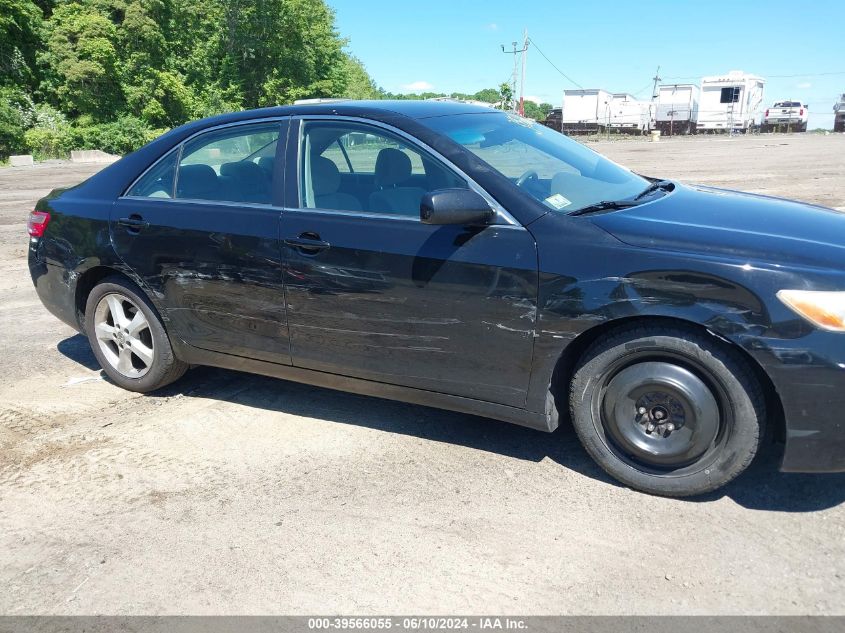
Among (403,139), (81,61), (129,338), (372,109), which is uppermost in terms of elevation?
(81,61)

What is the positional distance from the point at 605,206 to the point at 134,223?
9.22ft

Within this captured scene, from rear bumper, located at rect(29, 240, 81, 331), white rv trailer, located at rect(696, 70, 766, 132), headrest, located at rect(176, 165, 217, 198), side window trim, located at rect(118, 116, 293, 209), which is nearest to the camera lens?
side window trim, located at rect(118, 116, 293, 209)

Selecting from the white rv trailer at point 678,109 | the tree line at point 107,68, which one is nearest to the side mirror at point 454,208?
the tree line at point 107,68

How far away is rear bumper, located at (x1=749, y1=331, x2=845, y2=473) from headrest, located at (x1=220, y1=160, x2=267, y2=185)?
2.70m

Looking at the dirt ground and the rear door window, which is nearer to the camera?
the dirt ground

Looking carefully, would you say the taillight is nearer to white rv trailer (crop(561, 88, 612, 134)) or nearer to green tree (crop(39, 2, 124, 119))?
green tree (crop(39, 2, 124, 119))

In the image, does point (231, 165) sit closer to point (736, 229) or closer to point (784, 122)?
point (736, 229)

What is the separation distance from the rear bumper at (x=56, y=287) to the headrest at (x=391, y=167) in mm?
2330

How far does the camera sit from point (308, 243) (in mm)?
3596

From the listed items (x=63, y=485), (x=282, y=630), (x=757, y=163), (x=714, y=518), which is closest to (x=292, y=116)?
(x=63, y=485)

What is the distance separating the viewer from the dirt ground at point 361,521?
257 centimetres

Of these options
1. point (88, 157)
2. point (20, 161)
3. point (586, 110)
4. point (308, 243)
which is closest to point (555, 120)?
point (586, 110)

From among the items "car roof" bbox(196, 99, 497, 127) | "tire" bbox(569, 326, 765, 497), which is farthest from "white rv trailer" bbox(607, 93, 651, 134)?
"tire" bbox(569, 326, 765, 497)

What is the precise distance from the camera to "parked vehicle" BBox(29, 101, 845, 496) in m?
2.80
